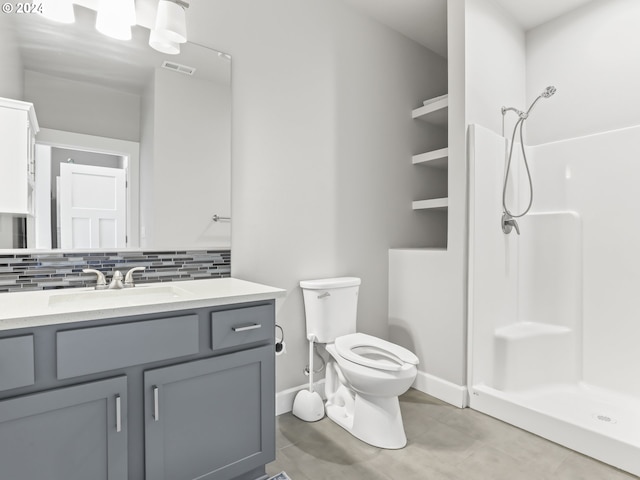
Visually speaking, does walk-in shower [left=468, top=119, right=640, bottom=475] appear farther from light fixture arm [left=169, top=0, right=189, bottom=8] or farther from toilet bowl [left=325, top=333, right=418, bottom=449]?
light fixture arm [left=169, top=0, right=189, bottom=8]

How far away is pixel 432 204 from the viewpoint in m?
2.73

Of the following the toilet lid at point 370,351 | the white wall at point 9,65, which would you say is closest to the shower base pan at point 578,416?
the toilet lid at point 370,351

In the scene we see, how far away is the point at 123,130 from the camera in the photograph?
172cm

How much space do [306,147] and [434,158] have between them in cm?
102

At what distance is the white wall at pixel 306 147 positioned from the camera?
2055mm

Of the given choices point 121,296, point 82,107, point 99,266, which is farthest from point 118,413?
point 82,107

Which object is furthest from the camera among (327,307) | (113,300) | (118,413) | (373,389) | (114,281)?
(327,307)

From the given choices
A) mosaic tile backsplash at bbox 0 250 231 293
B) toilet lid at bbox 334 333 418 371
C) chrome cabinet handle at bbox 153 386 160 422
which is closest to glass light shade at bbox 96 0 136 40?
mosaic tile backsplash at bbox 0 250 231 293

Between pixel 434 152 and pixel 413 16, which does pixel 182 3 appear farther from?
pixel 434 152

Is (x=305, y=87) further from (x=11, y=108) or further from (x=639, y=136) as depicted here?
(x=639, y=136)

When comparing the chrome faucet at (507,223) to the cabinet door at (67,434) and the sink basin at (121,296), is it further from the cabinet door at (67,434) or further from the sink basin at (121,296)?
the cabinet door at (67,434)

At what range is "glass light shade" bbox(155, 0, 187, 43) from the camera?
1.71m

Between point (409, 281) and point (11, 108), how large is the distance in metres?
2.35

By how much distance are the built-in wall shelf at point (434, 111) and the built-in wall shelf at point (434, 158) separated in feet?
0.95
